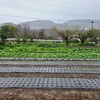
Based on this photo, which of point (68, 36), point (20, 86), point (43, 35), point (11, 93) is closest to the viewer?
point (11, 93)

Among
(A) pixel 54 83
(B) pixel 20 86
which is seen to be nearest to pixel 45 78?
(A) pixel 54 83

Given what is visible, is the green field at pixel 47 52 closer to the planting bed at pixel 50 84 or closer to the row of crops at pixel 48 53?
the row of crops at pixel 48 53

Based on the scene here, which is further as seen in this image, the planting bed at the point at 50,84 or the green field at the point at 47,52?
the green field at the point at 47,52

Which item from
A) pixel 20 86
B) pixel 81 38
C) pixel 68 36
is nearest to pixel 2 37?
pixel 68 36

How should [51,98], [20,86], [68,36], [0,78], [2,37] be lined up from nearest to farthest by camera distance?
[51,98], [20,86], [0,78], [2,37], [68,36]

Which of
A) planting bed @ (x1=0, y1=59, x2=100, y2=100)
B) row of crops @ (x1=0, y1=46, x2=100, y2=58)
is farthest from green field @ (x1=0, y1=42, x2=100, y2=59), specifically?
planting bed @ (x1=0, y1=59, x2=100, y2=100)

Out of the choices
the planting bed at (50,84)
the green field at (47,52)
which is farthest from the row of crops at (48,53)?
the planting bed at (50,84)

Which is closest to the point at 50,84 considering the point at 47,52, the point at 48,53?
the point at 48,53

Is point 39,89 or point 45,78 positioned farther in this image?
point 45,78

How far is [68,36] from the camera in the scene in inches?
830

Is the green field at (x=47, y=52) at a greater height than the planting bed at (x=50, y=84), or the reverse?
the planting bed at (x=50, y=84)

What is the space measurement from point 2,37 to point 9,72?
13456 mm

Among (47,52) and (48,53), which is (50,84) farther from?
(47,52)

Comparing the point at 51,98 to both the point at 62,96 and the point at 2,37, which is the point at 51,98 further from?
the point at 2,37
